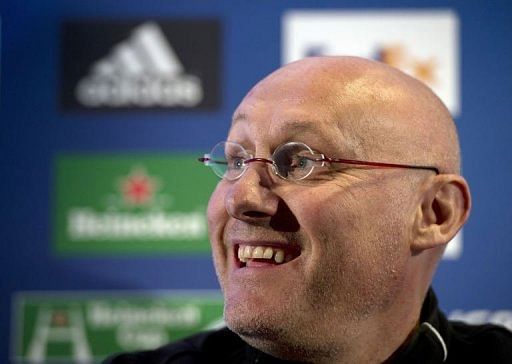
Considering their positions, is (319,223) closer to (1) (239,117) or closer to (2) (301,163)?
(2) (301,163)

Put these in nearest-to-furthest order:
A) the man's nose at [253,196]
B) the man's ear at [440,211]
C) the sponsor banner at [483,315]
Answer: the man's nose at [253,196] → the man's ear at [440,211] → the sponsor banner at [483,315]

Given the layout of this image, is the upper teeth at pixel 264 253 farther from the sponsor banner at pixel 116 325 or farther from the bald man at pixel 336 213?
the sponsor banner at pixel 116 325

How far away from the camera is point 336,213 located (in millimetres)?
1105

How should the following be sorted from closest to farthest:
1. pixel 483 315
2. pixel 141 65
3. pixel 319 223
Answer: pixel 319 223 → pixel 483 315 → pixel 141 65

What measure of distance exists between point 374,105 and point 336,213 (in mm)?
191

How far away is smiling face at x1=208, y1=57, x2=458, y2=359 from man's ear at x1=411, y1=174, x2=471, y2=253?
26 mm

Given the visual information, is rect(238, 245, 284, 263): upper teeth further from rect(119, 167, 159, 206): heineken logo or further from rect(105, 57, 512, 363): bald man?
rect(119, 167, 159, 206): heineken logo

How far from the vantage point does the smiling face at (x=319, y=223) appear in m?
1.10

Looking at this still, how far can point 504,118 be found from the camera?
2.12 m

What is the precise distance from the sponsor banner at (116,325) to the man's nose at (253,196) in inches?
41.7

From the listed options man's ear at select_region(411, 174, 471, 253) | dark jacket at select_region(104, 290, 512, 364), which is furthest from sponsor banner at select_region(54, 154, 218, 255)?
man's ear at select_region(411, 174, 471, 253)

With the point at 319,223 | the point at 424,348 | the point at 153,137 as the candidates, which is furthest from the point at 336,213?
the point at 153,137

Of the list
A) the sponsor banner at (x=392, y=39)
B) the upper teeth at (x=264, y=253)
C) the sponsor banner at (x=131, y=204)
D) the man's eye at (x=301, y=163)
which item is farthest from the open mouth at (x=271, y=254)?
the sponsor banner at (x=392, y=39)

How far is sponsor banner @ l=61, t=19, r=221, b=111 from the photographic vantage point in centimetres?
218
